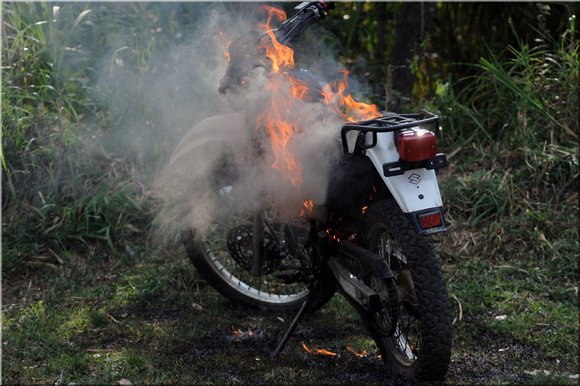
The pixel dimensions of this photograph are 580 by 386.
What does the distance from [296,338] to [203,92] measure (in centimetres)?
280

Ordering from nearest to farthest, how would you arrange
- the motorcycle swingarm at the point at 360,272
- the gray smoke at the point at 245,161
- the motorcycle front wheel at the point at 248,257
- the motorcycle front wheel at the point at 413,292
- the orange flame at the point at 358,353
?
the motorcycle front wheel at the point at 413,292 < the motorcycle swingarm at the point at 360,272 < the gray smoke at the point at 245,161 < the orange flame at the point at 358,353 < the motorcycle front wheel at the point at 248,257

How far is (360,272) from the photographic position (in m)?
4.27

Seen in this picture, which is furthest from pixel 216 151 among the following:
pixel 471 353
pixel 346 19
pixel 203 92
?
pixel 346 19

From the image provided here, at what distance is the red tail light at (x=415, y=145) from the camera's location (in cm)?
390

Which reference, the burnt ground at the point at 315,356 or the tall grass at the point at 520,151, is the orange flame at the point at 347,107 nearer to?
the burnt ground at the point at 315,356

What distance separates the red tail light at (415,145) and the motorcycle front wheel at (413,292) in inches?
10.4

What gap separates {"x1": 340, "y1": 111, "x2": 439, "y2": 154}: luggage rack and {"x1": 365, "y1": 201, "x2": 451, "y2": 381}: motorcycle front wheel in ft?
0.99

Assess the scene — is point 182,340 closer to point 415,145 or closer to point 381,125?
point 381,125

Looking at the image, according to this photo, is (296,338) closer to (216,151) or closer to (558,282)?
(216,151)

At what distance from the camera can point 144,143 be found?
6.87 m

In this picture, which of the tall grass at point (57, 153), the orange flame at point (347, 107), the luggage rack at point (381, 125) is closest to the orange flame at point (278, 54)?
the orange flame at point (347, 107)

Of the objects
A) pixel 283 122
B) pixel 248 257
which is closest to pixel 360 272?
pixel 283 122

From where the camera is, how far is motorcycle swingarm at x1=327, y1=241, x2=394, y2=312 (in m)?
4.07

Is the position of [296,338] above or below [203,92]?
below
